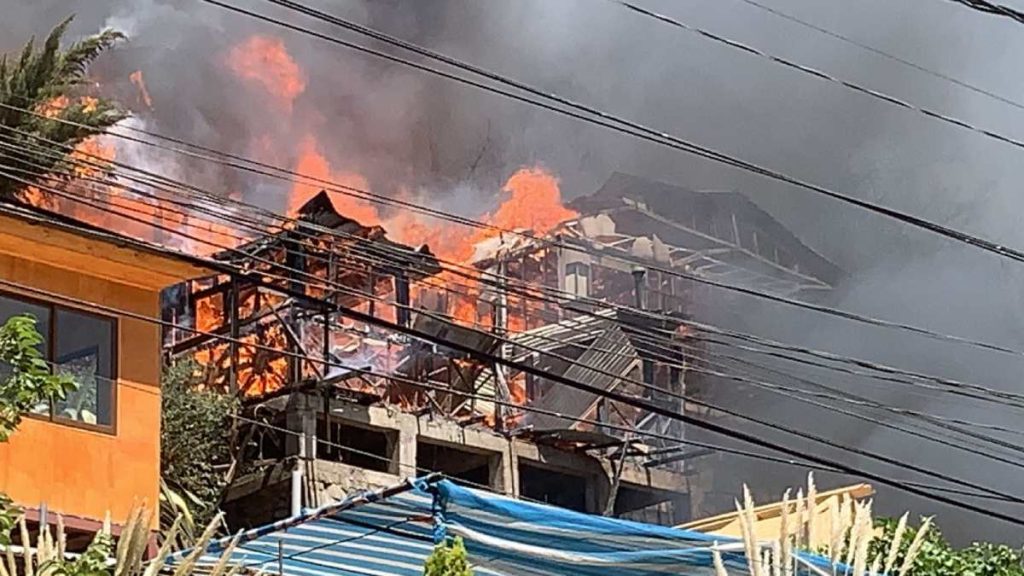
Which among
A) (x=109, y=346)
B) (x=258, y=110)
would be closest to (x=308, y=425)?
(x=109, y=346)

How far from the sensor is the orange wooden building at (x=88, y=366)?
15.9m

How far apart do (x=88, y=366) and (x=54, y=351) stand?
49cm

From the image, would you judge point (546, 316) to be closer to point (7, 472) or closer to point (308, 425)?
point (308, 425)

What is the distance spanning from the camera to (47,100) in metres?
21.2

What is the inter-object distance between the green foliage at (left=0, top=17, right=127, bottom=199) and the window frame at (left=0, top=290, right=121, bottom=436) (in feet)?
10.6

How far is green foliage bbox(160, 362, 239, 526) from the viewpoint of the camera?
22875 mm

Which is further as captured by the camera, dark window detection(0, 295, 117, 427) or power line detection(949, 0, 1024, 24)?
dark window detection(0, 295, 117, 427)

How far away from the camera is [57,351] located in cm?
1631

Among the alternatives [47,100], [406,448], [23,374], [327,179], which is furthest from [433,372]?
[23,374]

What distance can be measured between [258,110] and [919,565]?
1181 inches

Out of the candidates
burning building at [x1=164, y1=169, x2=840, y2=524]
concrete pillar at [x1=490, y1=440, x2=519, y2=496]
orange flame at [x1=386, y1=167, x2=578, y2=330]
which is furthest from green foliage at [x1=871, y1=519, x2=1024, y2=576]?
orange flame at [x1=386, y1=167, x2=578, y2=330]

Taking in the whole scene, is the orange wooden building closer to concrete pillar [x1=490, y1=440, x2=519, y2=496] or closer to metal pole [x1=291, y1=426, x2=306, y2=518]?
metal pole [x1=291, y1=426, x2=306, y2=518]

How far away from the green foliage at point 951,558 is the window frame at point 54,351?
23.9 ft

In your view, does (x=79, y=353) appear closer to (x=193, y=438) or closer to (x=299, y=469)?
(x=193, y=438)
